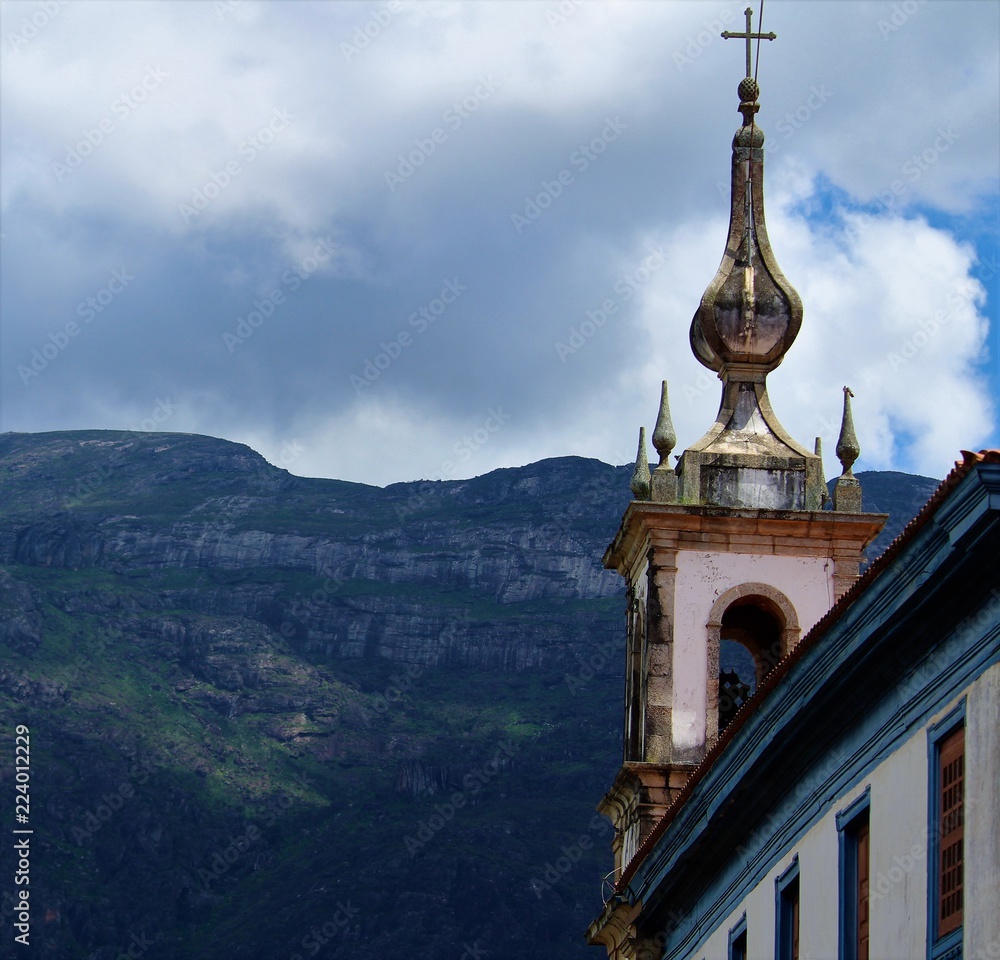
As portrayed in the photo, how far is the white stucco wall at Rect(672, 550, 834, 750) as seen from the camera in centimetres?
3638

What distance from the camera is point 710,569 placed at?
36781 millimetres

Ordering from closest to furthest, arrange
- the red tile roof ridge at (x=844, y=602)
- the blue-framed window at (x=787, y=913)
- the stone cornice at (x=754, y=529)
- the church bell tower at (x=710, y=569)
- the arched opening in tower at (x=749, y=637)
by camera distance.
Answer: the red tile roof ridge at (x=844, y=602) < the blue-framed window at (x=787, y=913) < the church bell tower at (x=710, y=569) < the stone cornice at (x=754, y=529) < the arched opening in tower at (x=749, y=637)

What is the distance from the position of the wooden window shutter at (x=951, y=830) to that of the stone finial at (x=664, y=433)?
64.4 feet

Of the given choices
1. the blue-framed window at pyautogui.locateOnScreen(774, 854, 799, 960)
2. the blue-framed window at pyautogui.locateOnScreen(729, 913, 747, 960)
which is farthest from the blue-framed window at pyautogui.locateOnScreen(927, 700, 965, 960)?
the blue-framed window at pyautogui.locateOnScreen(729, 913, 747, 960)

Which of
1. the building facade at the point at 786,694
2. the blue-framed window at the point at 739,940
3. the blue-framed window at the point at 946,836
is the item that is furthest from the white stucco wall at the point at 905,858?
the blue-framed window at the point at 739,940

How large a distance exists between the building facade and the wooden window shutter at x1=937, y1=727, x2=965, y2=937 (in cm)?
2

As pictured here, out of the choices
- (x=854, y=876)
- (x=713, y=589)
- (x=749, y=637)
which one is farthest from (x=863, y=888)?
(x=749, y=637)

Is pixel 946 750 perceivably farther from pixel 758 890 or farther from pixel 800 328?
pixel 800 328

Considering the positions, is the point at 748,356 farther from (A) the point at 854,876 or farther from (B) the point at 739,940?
(A) the point at 854,876

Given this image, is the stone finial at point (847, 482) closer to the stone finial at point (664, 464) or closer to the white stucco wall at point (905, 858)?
the stone finial at point (664, 464)

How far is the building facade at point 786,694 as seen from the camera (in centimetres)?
1716

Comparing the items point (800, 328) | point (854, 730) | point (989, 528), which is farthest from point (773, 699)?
point (800, 328)

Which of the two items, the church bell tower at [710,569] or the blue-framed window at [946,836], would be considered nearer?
the blue-framed window at [946,836]

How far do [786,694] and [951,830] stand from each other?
4.12m
